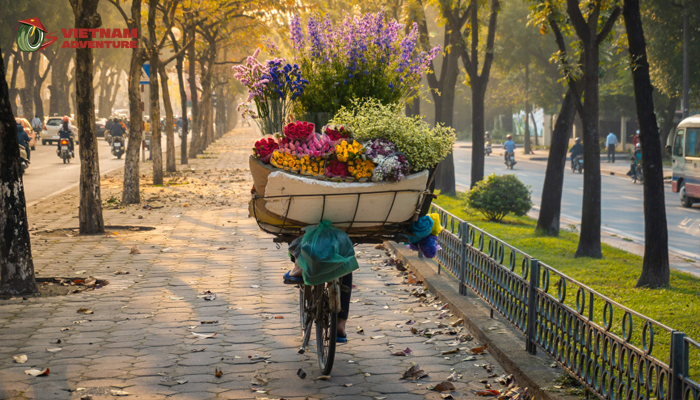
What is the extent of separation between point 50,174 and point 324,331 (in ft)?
72.6

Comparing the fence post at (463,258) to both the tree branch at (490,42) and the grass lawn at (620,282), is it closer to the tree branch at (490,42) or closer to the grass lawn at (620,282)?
the grass lawn at (620,282)

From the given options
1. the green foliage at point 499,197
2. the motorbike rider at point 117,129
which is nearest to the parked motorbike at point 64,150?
the motorbike rider at point 117,129

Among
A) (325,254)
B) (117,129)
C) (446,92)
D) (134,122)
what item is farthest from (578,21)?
(117,129)

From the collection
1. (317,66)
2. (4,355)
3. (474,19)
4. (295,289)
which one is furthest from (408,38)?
(474,19)

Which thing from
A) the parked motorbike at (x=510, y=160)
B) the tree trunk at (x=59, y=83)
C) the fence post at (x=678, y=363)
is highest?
the tree trunk at (x=59, y=83)

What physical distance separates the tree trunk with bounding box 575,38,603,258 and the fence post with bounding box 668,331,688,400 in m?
7.36

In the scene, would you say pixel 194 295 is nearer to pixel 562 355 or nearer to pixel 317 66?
pixel 317 66

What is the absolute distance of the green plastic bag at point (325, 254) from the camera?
4.76 metres

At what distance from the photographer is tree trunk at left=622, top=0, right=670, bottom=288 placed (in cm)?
850

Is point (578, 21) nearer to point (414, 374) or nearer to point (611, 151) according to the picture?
point (414, 374)

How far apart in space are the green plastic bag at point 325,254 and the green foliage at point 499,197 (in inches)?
383

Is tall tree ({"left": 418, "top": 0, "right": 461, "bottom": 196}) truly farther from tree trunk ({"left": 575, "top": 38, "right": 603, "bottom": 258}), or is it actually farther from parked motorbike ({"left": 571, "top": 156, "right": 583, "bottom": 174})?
parked motorbike ({"left": 571, "top": 156, "right": 583, "bottom": 174})

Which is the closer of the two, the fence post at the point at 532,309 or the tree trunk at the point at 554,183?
the fence post at the point at 532,309

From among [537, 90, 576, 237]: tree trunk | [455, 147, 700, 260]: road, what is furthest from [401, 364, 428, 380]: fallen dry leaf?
[455, 147, 700, 260]: road
